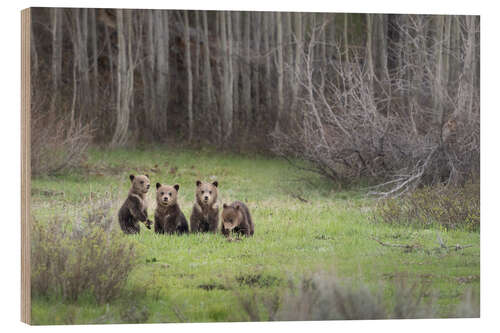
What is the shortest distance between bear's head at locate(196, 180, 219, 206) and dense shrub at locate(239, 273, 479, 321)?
150 centimetres

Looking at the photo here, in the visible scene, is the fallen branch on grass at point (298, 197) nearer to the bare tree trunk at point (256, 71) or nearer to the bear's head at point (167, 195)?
the bare tree trunk at point (256, 71)

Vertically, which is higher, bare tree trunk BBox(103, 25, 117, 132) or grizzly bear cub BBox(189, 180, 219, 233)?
bare tree trunk BBox(103, 25, 117, 132)

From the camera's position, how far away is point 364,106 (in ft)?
34.5

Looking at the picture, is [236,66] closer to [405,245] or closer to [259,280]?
[405,245]

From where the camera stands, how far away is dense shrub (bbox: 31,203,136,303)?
305 inches

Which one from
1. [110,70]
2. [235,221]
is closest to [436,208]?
[235,221]

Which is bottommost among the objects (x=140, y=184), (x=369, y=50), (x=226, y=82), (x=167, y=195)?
(x=167, y=195)

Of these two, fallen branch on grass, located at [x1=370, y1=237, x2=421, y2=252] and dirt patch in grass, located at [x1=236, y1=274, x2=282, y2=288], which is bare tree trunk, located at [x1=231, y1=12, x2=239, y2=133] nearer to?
fallen branch on grass, located at [x1=370, y1=237, x2=421, y2=252]

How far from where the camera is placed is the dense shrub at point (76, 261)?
7734mm

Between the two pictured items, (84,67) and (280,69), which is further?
(84,67)

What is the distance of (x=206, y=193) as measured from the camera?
30.4ft

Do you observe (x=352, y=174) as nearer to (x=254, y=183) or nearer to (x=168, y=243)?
(x=254, y=183)

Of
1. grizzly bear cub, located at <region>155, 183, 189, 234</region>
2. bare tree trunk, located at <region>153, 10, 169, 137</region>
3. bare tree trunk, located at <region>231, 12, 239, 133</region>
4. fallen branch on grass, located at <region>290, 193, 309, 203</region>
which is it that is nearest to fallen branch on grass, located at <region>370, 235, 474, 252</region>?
fallen branch on grass, located at <region>290, 193, 309, 203</region>

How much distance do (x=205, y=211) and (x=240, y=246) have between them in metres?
0.71
